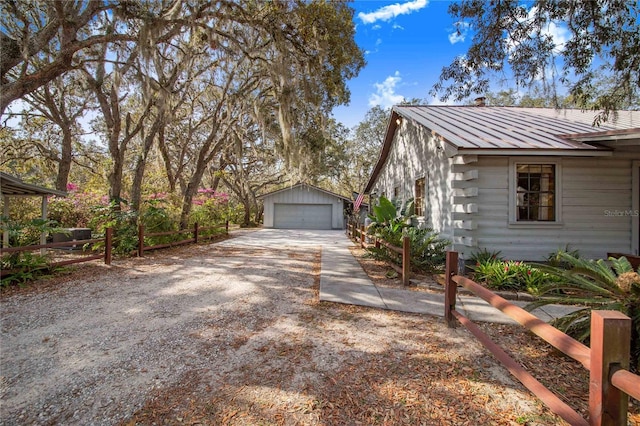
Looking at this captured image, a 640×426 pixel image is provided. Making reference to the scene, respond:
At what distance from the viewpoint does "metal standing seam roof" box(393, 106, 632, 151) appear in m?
6.30

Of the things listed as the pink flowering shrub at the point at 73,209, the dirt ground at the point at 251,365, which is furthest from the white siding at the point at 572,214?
the pink flowering shrub at the point at 73,209

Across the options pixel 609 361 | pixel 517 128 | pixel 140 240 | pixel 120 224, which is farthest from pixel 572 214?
pixel 120 224

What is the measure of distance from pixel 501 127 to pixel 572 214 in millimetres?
2705

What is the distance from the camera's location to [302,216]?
Answer: 2386 centimetres

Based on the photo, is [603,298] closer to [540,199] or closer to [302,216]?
[540,199]

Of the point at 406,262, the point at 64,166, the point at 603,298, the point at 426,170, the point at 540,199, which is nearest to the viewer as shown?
the point at 603,298

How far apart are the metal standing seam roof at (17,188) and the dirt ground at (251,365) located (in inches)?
172

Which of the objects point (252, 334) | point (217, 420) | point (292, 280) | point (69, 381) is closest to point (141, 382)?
point (69, 381)

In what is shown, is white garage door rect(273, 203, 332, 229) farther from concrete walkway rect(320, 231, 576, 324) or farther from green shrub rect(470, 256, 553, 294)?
green shrub rect(470, 256, 553, 294)

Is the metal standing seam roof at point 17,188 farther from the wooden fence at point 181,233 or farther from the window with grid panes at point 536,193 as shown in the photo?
the window with grid panes at point 536,193

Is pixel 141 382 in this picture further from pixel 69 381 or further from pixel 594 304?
pixel 594 304

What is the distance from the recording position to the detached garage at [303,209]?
23688 mm

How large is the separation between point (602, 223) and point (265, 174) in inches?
1060

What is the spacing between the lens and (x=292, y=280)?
6.35 m
